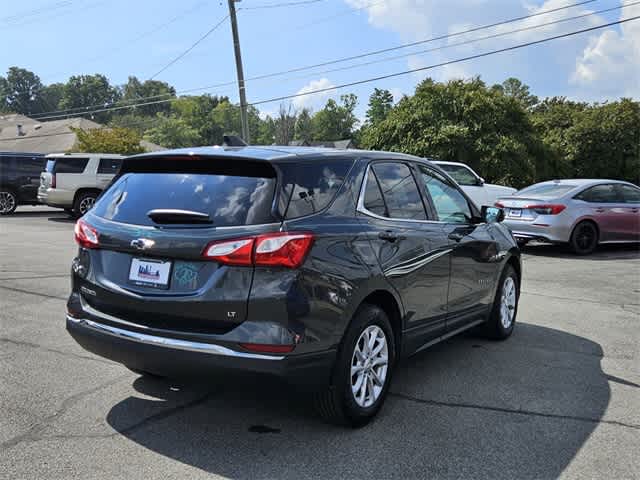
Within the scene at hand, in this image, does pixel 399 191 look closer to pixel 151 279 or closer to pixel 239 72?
pixel 151 279

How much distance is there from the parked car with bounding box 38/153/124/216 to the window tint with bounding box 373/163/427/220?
15360 mm

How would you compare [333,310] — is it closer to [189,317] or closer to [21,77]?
[189,317]

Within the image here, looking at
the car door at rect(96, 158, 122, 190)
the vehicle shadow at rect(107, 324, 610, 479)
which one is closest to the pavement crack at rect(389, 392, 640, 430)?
the vehicle shadow at rect(107, 324, 610, 479)

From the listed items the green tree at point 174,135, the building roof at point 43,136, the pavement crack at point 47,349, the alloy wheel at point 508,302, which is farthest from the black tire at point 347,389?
the green tree at point 174,135

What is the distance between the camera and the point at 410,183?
16.0ft

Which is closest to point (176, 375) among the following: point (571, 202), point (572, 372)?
point (572, 372)

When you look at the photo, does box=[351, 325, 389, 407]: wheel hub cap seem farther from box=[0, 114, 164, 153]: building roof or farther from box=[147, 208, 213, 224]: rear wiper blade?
box=[0, 114, 164, 153]: building roof

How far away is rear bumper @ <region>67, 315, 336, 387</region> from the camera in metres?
3.37

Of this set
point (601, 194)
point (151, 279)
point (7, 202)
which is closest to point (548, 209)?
point (601, 194)

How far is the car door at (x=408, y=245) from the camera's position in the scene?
4191 millimetres

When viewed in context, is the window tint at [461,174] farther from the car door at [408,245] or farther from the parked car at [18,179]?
the parked car at [18,179]

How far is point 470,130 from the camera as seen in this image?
85.5 feet

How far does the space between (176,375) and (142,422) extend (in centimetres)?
61

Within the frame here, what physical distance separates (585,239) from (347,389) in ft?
35.5
